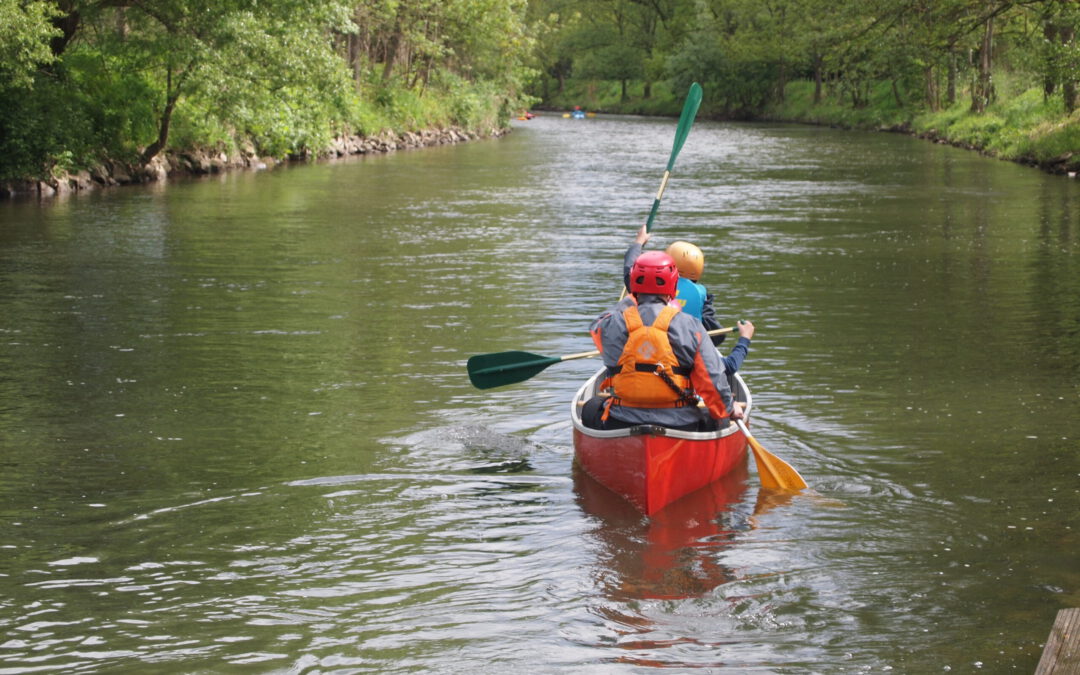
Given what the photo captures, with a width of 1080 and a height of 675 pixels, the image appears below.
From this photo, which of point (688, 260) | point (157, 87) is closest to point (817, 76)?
point (157, 87)

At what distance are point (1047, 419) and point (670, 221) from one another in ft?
44.0

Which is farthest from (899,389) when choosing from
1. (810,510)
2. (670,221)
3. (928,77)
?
(928,77)

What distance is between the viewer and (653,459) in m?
7.36

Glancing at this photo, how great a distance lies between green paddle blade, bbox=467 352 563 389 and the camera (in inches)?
368

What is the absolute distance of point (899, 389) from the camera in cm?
1055

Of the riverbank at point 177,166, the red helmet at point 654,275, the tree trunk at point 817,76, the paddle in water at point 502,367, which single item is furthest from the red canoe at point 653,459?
the tree trunk at point 817,76

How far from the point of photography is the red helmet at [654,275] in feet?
24.2

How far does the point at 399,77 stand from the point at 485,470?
44.0 m

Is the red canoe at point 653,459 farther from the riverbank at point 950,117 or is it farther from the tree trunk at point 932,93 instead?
the tree trunk at point 932,93

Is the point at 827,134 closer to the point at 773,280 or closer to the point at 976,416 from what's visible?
the point at 773,280

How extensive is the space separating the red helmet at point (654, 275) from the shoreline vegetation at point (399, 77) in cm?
1712

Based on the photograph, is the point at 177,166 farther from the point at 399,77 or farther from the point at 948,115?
the point at 948,115

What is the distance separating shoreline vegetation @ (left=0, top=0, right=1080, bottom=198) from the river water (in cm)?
718

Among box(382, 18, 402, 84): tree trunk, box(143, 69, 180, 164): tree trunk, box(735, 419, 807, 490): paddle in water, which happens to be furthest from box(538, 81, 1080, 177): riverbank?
box(735, 419, 807, 490): paddle in water
